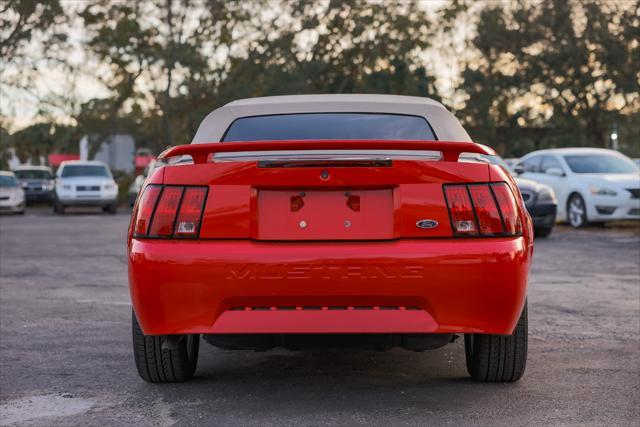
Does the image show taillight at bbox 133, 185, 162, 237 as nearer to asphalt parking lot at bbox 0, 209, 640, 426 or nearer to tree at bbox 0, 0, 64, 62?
asphalt parking lot at bbox 0, 209, 640, 426

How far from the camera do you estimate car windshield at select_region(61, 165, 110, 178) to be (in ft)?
101

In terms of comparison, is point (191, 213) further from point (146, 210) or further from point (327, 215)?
point (327, 215)

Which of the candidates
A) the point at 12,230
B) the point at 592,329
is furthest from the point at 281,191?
the point at 12,230

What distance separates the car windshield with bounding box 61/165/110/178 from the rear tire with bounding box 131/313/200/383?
26.6 m

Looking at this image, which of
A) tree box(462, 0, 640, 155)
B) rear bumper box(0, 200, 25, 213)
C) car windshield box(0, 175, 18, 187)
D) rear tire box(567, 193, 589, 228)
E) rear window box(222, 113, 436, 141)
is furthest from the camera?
tree box(462, 0, 640, 155)

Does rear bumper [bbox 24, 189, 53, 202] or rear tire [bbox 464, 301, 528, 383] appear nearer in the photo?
rear tire [bbox 464, 301, 528, 383]

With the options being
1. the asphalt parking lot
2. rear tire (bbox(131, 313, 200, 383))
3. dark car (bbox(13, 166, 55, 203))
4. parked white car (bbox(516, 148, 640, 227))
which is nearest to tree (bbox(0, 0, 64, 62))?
dark car (bbox(13, 166, 55, 203))

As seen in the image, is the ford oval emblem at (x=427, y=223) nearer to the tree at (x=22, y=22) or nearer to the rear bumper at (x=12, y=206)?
the rear bumper at (x=12, y=206)

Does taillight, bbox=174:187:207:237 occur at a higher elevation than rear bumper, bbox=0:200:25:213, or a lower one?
higher

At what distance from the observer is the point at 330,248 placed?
4.36 m

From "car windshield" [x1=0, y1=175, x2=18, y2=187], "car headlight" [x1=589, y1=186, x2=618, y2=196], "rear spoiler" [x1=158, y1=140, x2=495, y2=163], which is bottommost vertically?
"car windshield" [x1=0, y1=175, x2=18, y2=187]

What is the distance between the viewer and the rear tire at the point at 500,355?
4984 millimetres

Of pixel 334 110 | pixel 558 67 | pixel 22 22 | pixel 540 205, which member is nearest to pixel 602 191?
pixel 540 205

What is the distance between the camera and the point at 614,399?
189 inches
